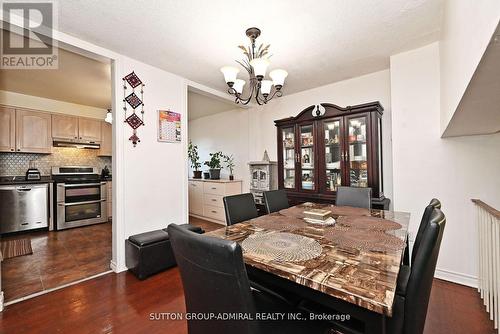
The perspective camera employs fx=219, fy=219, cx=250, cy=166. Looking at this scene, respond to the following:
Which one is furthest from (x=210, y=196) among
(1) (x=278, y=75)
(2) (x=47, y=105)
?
(2) (x=47, y=105)

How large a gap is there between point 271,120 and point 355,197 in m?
2.25

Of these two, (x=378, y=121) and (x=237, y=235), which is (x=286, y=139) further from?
(x=237, y=235)

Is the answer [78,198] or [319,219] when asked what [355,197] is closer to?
[319,219]

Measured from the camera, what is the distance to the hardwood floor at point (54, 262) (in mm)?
2145

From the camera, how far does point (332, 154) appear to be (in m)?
3.05

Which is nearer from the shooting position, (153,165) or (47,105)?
(153,165)

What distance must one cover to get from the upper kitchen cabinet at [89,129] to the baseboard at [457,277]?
6.13m

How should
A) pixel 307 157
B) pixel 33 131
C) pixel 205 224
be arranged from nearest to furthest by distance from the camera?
pixel 307 157, pixel 33 131, pixel 205 224

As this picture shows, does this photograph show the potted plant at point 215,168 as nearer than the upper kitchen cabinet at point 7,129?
No

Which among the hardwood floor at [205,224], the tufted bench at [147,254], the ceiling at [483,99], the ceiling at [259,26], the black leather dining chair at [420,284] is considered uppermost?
the ceiling at [259,26]

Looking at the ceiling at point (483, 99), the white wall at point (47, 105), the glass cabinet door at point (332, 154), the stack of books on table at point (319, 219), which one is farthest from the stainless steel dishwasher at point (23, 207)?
the ceiling at point (483, 99)

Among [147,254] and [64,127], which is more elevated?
[64,127]

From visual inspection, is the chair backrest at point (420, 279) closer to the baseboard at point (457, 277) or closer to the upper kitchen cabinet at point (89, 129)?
the baseboard at point (457, 277)

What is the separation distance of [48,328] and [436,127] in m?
3.83
